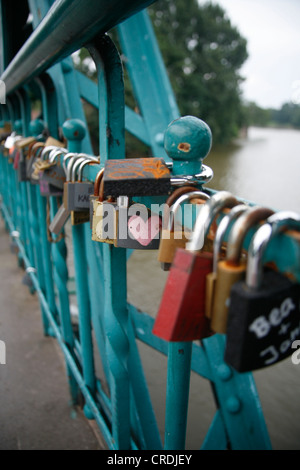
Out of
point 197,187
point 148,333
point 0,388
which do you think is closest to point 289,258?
point 197,187

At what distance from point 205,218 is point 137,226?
19 cm

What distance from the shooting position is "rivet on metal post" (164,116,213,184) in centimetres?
58

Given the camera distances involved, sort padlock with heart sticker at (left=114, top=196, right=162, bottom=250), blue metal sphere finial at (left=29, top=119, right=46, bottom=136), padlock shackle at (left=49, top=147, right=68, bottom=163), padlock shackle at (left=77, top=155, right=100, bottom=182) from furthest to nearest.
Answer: blue metal sphere finial at (left=29, top=119, right=46, bottom=136) < padlock shackle at (left=49, top=147, right=68, bottom=163) < padlock shackle at (left=77, top=155, right=100, bottom=182) < padlock with heart sticker at (left=114, top=196, right=162, bottom=250)

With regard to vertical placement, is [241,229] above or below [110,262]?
above

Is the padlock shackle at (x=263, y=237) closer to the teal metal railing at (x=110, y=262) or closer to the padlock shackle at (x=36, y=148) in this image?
the teal metal railing at (x=110, y=262)

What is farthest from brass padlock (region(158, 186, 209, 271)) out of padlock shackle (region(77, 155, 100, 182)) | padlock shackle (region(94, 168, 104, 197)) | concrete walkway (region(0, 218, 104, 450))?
concrete walkway (region(0, 218, 104, 450))

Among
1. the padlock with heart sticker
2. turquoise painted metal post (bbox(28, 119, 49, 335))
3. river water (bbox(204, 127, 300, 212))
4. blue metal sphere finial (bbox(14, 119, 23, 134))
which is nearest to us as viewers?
the padlock with heart sticker

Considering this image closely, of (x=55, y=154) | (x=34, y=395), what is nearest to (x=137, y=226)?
(x=55, y=154)

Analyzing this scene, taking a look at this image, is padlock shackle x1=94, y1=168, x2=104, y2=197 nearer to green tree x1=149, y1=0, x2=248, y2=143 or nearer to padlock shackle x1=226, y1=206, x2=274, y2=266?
padlock shackle x1=226, y1=206, x2=274, y2=266

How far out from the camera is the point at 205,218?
1.46 ft

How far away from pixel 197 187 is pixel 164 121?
1.93 m

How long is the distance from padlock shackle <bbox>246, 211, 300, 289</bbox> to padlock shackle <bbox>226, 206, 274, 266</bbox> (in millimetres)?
17

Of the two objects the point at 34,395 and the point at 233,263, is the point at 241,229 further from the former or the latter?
the point at 34,395

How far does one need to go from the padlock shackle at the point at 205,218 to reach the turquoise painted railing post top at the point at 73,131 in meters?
0.86
